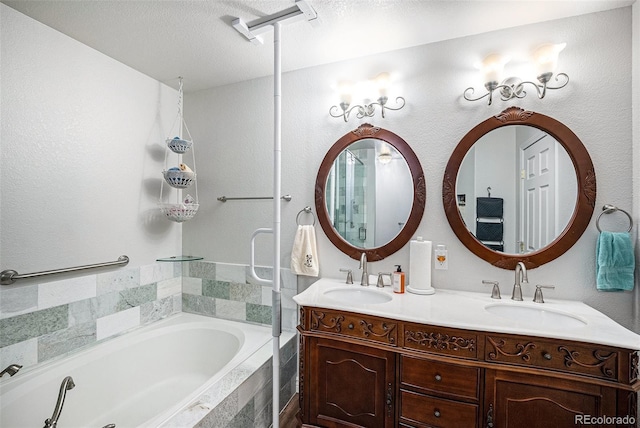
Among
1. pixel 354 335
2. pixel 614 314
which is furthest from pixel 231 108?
pixel 614 314

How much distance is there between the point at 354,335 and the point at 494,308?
2.59 ft

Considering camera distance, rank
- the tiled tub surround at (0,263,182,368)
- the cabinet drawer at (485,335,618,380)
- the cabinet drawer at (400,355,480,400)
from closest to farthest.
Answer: the cabinet drawer at (485,335,618,380), the cabinet drawer at (400,355,480,400), the tiled tub surround at (0,263,182,368)

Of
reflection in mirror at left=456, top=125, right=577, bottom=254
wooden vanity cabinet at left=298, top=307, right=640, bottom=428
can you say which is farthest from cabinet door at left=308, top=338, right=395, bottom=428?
reflection in mirror at left=456, top=125, right=577, bottom=254

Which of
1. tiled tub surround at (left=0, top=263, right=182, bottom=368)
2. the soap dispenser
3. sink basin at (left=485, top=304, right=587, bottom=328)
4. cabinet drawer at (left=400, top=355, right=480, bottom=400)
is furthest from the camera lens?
the soap dispenser

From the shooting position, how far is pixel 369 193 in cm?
200

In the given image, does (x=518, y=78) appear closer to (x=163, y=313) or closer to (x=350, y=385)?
(x=350, y=385)

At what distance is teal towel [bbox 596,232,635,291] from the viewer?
4.62ft

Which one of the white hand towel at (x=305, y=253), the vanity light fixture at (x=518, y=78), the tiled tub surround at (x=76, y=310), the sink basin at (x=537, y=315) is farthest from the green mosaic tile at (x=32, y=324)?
the vanity light fixture at (x=518, y=78)

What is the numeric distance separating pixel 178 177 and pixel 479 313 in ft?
7.25

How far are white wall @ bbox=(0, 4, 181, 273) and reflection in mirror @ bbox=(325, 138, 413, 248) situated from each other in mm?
1503

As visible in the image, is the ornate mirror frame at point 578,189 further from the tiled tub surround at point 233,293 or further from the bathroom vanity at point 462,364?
the tiled tub surround at point 233,293

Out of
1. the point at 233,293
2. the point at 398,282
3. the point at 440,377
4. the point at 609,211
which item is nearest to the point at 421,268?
the point at 398,282

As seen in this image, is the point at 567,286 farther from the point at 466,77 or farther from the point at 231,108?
the point at 231,108

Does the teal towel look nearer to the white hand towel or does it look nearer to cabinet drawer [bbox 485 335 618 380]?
cabinet drawer [bbox 485 335 618 380]
